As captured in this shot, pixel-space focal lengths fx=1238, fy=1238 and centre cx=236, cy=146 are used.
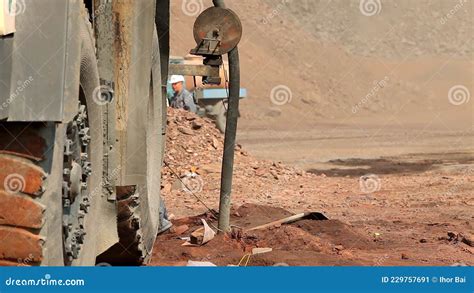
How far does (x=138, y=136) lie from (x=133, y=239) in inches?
28.7

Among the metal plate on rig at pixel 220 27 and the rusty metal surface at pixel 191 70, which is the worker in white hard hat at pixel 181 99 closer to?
the metal plate on rig at pixel 220 27

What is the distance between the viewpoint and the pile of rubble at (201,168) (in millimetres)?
15672

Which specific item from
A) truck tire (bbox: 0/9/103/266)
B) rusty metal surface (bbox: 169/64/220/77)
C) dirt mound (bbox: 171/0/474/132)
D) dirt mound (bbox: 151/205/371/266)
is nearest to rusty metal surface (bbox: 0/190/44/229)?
truck tire (bbox: 0/9/103/266)

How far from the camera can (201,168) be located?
55.1 feet

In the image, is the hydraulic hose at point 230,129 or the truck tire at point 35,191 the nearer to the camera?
the truck tire at point 35,191

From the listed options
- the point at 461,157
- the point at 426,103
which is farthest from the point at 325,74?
the point at 461,157

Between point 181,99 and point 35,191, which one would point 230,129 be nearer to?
point 35,191

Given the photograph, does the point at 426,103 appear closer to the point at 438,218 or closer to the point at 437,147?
the point at 437,147

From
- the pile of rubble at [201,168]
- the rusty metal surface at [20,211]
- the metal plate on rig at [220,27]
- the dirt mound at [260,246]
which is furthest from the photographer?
the pile of rubble at [201,168]

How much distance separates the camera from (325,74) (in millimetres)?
50250

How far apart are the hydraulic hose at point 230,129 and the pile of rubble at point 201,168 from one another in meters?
4.42

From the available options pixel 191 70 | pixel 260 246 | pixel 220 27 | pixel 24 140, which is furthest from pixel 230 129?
pixel 24 140

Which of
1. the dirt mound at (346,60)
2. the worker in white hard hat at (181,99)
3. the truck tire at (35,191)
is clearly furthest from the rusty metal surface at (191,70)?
the dirt mound at (346,60)

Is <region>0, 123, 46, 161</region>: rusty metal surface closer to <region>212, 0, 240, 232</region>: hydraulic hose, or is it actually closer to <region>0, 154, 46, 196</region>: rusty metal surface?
<region>0, 154, 46, 196</region>: rusty metal surface
